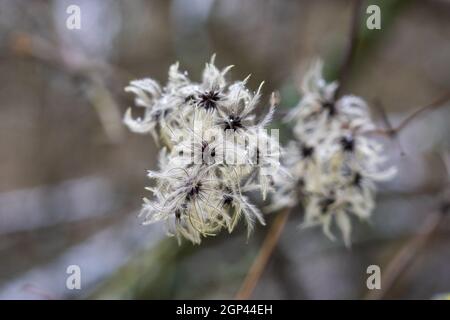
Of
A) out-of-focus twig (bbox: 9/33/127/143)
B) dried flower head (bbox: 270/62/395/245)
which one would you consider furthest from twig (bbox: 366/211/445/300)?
out-of-focus twig (bbox: 9/33/127/143)

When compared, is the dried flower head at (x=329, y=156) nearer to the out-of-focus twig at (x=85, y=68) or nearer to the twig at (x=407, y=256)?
the twig at (x=407, y=256)

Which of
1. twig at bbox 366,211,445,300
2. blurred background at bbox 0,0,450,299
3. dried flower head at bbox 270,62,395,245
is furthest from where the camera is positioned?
blurred background at bbox 0,0,450,299

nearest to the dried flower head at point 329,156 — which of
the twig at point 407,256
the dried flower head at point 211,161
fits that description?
the dried flower head at point 211,161

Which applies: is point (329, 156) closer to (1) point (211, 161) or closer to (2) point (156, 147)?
(1) point (211, 161)

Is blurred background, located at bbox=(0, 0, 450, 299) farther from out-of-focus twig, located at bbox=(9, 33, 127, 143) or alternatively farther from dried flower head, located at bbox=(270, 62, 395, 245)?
dried flower head, located at bbox=(270, 62, 395, 245)

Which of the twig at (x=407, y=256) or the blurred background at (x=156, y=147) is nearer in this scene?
the twig at (x=407, y=256)

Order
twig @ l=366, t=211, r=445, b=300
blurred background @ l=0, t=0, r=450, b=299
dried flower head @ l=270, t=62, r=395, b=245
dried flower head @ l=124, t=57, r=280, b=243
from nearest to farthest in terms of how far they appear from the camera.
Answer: dried flower head @ l=124, t=57, r=280, b=243 < dried flower head @ l=270, t=62, r=395, b=245 < twig @ l=366, t=211, r=445, b=300 < blurred background @ l=0, t=0, r=450, b=299

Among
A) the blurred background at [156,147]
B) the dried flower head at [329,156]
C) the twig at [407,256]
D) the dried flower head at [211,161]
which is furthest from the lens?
the blurred background at [156,147]

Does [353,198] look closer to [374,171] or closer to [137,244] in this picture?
[374,171]
